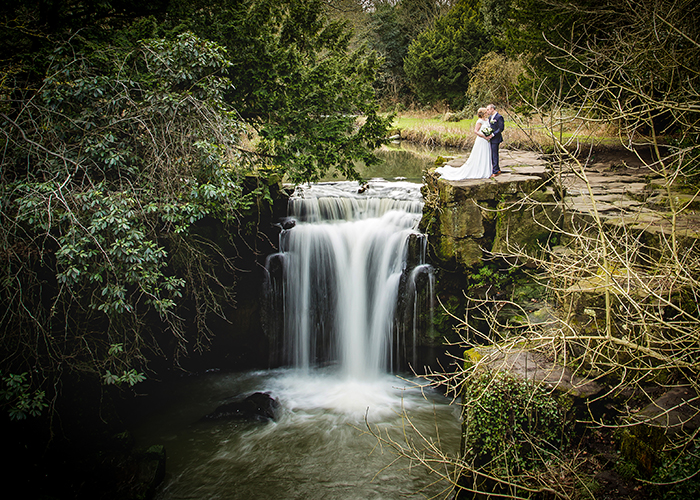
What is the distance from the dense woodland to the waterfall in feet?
3.58

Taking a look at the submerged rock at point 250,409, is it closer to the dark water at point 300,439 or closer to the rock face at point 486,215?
the dark water at point 300,439

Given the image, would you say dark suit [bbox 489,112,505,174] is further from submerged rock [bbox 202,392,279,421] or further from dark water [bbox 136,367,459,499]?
submerged rock [bbox 202,392,279,421]

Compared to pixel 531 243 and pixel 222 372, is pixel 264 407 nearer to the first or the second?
pixel 222 372

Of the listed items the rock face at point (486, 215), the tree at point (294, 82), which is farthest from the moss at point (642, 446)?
the tree at point (294, 82)

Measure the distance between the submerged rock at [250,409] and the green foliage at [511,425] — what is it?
3.46 metres

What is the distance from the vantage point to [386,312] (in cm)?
816

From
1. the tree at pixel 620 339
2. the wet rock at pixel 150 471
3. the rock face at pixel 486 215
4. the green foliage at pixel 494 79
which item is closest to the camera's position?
the tree at pixel 620 339

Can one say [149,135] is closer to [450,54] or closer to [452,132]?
[452,132]

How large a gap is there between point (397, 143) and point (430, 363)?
1531 centimetres

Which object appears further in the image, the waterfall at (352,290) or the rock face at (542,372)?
the waterfall at (352,290)

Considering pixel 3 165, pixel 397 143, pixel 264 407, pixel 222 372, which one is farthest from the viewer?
pixel 397 143

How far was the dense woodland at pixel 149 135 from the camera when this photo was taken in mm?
4539

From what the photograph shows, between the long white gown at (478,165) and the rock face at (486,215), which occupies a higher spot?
the long white gown at (478,165)

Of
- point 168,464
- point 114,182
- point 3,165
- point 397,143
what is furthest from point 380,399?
point 397,143
